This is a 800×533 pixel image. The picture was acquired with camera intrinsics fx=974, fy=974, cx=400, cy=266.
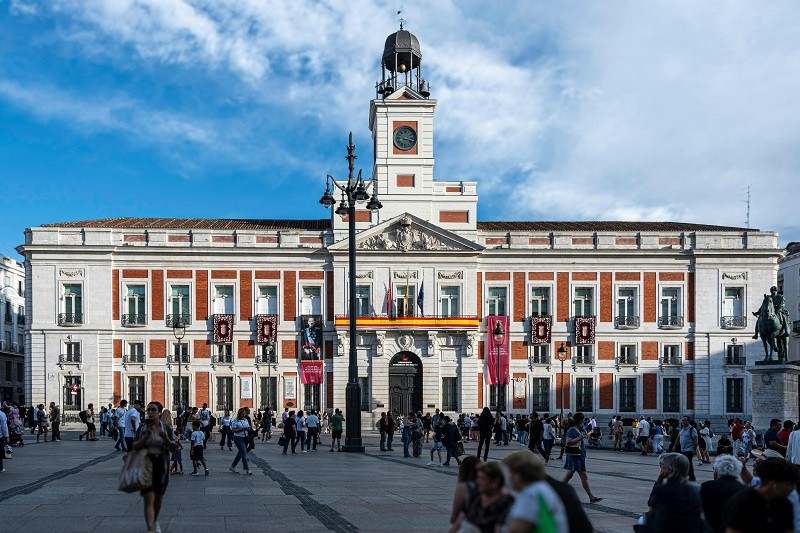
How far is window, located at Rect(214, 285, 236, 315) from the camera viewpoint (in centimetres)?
5438

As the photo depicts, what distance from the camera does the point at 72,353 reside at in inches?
2088

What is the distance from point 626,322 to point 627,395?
4.10m

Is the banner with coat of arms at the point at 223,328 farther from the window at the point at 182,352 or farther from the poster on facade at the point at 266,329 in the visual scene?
the window at the point at 182,352

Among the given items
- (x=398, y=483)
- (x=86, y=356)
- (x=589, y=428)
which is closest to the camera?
(x=398, y=483)

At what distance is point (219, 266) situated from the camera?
54.5 metres

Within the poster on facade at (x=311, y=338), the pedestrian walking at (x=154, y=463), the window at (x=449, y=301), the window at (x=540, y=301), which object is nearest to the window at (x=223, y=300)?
the poster on facade at (x=311, y=338)

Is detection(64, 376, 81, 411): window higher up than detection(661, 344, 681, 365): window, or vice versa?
detection(661, 344, 681, 365): window

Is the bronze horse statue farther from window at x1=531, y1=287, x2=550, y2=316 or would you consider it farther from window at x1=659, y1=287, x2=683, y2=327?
window at x1=531, y1=287, x2=550, y2=316

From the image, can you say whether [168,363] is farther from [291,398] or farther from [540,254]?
[540,254]

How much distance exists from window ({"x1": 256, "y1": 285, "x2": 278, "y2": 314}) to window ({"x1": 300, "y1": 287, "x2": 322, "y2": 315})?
1.54 metres

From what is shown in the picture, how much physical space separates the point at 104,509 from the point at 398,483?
729 cm

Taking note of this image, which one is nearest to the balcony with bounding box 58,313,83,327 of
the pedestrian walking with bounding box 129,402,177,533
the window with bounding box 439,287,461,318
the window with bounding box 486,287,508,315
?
the window with bounding box 439,287,461,318

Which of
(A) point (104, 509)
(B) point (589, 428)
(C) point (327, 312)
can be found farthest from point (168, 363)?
(A) point (104, 509)

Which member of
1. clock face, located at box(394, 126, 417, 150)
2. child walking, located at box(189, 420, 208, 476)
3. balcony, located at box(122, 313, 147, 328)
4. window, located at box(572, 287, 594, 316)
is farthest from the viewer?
clock face, located at box(394, 126, 417, 150)
